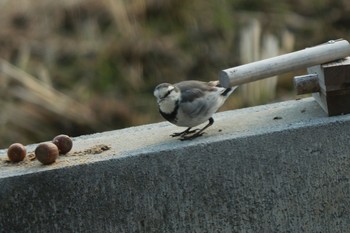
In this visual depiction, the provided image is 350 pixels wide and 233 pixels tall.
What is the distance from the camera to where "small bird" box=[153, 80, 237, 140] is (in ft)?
11.4

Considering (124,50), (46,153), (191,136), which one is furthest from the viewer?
(124,50)

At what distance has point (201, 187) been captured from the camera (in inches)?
131

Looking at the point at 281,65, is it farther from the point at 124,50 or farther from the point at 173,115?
the point at 124,50

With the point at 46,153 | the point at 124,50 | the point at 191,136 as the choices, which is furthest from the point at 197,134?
the point at 124,50

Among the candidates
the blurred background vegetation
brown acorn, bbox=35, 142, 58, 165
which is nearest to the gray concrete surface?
brown acorn, bbox=35, 142, 58, 165

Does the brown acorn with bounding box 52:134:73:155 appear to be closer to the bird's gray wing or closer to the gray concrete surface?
the gray concrete surface

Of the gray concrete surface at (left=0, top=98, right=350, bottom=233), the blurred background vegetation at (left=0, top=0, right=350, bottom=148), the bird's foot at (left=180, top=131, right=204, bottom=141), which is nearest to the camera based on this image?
the gray concrete surface at (left=0, top=98, right=350, bottom=233)

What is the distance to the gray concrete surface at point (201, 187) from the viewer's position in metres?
3.29

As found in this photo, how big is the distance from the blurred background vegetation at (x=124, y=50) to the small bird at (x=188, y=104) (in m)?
1.69

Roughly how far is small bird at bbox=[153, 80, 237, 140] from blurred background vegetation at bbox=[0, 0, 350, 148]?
5.55 feet

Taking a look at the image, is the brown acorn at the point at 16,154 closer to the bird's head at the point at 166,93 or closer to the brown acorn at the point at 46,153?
the brown acorn at the point at 46,153

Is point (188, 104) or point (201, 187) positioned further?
point (188, 104)

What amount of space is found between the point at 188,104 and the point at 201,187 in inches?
12.5

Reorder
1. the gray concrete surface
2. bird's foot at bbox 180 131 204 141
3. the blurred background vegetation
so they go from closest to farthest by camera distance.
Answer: the gray concrete surface → bird's foot at bbox 180 131 204 141 → the blurred background vegetation
